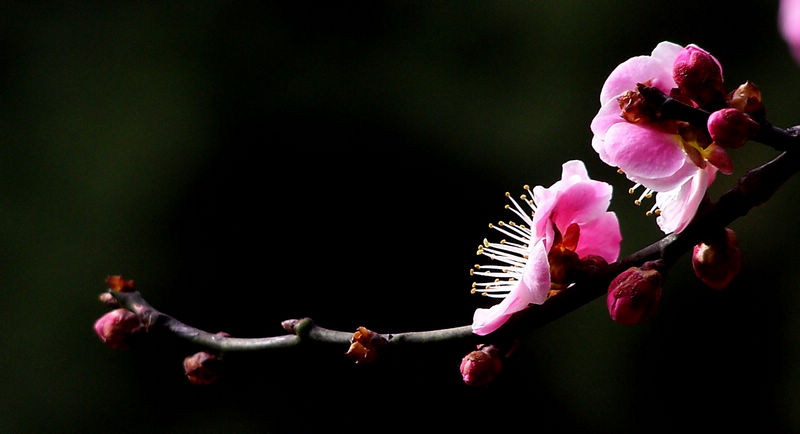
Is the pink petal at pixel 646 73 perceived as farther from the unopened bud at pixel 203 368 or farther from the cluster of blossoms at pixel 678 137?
the unopened bud at pixel 203 368

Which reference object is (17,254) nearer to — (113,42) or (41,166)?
(41,166)

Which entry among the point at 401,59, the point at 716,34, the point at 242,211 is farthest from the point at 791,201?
the point at 242,211

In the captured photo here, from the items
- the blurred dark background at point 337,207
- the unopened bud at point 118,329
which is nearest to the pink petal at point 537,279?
the unopened bud at point 118,329

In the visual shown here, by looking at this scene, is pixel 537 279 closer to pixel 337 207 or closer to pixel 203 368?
pixel 203 368

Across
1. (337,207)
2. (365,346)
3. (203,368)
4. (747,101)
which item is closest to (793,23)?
(747,101)

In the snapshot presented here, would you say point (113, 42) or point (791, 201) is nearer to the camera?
point (791, 201)

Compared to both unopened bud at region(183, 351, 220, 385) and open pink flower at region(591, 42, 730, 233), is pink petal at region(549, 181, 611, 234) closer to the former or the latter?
open pink flower at region(591, 42, 730, 233)
